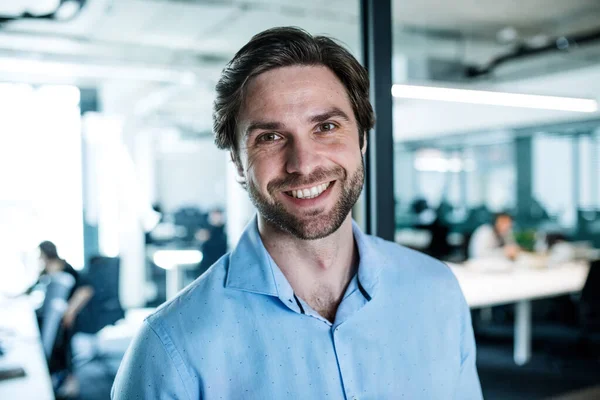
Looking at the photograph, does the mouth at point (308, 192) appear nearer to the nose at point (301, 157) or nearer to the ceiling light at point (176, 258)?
the nose at point (301, 157)

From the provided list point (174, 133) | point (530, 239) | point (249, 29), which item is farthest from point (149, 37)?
point (174, 133)

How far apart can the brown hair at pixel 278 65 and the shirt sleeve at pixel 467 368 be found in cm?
56

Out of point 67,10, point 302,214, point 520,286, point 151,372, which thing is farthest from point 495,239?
point 151,372

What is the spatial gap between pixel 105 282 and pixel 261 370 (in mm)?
3075

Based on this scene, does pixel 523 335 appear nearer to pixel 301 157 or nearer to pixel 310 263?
pixel 310 263

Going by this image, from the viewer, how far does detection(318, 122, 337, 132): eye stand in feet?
4.18

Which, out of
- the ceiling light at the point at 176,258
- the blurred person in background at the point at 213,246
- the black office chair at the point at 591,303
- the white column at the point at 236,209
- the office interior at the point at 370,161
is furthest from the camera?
the white column at the point at 236,209

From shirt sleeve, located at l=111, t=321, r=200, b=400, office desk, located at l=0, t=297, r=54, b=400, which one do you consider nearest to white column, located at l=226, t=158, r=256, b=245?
office desk, located at l=0, t=297, r=54, b=400

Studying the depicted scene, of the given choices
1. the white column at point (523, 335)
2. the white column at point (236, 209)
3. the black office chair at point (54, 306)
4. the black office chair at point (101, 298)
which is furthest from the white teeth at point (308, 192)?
the white column at point (236, 209)

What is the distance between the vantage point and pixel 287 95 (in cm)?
125

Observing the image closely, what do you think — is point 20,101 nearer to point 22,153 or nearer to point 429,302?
point 22,153

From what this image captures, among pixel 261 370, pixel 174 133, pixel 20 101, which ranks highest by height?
pixel 174 133

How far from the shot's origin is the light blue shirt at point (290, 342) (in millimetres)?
1084

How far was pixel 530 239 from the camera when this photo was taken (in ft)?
18.5
